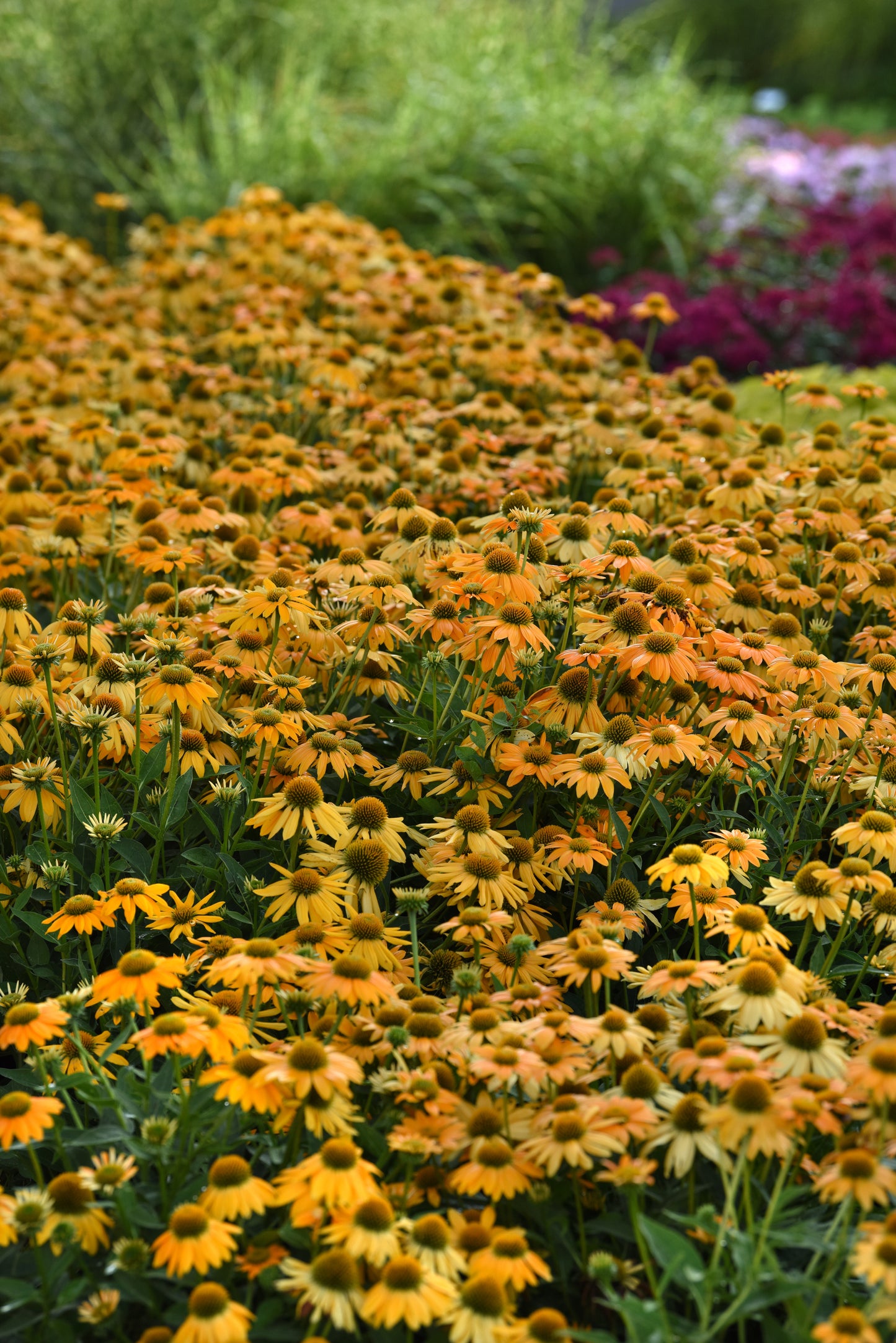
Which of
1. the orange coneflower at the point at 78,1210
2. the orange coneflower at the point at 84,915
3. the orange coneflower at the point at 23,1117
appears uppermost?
the orange coneflower at the point at 23,1117

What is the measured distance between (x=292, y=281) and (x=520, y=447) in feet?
5.46

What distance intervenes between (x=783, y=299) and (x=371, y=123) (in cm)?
315


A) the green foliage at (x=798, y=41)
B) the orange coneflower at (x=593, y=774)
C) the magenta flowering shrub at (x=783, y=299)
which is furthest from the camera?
the green foliage at (x=798, y=41)

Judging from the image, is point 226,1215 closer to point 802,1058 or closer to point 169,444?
point 802,1058

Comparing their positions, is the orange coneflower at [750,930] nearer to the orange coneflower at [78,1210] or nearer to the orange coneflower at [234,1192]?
the orange coneflower at [234,1192]

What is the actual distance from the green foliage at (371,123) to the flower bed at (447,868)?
127 inches

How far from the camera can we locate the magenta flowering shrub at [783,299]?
6.03m

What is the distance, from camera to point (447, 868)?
221cm

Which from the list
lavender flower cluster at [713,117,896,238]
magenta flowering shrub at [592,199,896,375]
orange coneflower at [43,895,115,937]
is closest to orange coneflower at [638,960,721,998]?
orange coneflower at [43,895,115,937]

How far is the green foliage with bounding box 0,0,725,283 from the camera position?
7051 millimetres

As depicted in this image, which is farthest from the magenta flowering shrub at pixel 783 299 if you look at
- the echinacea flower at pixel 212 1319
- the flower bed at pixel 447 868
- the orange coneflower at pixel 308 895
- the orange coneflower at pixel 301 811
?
the echinacea flower at pixel 212 1319

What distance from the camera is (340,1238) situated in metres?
1.54

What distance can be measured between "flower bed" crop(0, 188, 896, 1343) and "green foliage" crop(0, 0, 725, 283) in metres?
3.22

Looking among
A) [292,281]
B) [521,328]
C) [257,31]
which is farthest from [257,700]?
[257,31]
